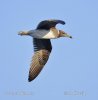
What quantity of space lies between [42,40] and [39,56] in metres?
0.63

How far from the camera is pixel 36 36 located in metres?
16.1

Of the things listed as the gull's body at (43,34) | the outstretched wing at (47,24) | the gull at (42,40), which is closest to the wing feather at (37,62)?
the gull at (42,40)

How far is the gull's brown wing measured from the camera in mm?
16842

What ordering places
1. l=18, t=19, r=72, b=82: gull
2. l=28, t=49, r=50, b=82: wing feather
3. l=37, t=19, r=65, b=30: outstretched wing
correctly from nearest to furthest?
l=37, t=19, r=65, b=30: outstretched wing
l=18, t=19, r=72, b=82: gull
l=28, t=49, r=50, b=82: wing feather

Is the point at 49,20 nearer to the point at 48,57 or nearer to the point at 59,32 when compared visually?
Answer: the point at 59,32

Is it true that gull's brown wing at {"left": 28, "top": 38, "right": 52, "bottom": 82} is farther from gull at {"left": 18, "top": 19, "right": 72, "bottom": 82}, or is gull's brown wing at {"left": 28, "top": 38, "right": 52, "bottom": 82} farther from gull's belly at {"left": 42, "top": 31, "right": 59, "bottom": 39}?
gull's belly at {"left": 42, "top": 31, "right": 59, "bottom": 39}

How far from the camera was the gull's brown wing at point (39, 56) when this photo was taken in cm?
1684

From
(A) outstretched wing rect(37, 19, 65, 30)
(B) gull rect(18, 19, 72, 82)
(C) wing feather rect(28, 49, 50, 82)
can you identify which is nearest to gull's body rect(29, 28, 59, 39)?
(B) gull rect(18, 19, 72, 82)

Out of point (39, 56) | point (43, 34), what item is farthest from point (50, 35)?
point (39, 56)

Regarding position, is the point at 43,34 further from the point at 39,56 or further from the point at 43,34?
the point at 39,56

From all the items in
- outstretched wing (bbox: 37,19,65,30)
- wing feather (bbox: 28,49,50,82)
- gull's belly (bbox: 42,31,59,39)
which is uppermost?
outstretched wing (bbox: 37,19,65,30)

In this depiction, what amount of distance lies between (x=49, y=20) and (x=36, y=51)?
8.08ft

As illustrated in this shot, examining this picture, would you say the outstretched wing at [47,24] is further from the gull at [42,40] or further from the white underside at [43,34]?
the white underside at [43,34]

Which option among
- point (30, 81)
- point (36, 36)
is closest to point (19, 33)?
point (36, 36)
